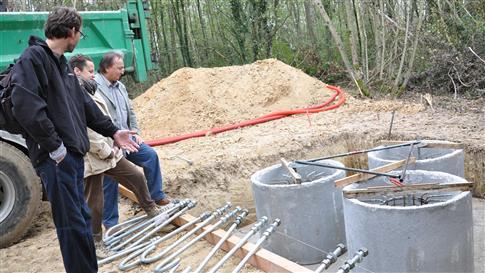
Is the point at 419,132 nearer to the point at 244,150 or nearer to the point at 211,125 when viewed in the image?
the point at 244,150

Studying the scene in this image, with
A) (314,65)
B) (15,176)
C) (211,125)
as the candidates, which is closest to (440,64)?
(314,65)

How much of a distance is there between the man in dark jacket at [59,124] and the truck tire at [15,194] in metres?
1.67

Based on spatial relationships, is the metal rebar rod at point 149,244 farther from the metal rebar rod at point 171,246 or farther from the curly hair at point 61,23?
the curly hair at point 61,23

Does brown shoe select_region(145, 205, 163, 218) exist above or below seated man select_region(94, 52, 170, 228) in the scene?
below

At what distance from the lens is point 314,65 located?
1310 centimetres

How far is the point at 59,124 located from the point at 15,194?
81.2 inches

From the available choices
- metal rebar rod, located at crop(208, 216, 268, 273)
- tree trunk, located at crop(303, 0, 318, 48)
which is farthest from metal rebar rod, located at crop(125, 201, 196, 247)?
tree trunk, located at crop(303, 0, 318, 48)

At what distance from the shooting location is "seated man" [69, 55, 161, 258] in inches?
149

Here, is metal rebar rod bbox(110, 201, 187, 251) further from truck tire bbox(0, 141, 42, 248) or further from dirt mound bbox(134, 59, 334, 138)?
dirt mound bbox(134, 59, 334, 138)

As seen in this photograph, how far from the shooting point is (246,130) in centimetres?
780

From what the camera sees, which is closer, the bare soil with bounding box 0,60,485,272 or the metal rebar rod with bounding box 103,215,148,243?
the metal rebar rod with bounding box 103,215,148,243

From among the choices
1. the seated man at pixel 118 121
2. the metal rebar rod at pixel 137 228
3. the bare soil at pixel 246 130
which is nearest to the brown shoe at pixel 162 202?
the seated man at pixel 118 121

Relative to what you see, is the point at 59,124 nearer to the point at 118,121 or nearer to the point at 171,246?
the point at 118,121

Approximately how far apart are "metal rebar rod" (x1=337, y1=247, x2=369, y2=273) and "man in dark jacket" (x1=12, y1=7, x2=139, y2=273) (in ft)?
5.82
